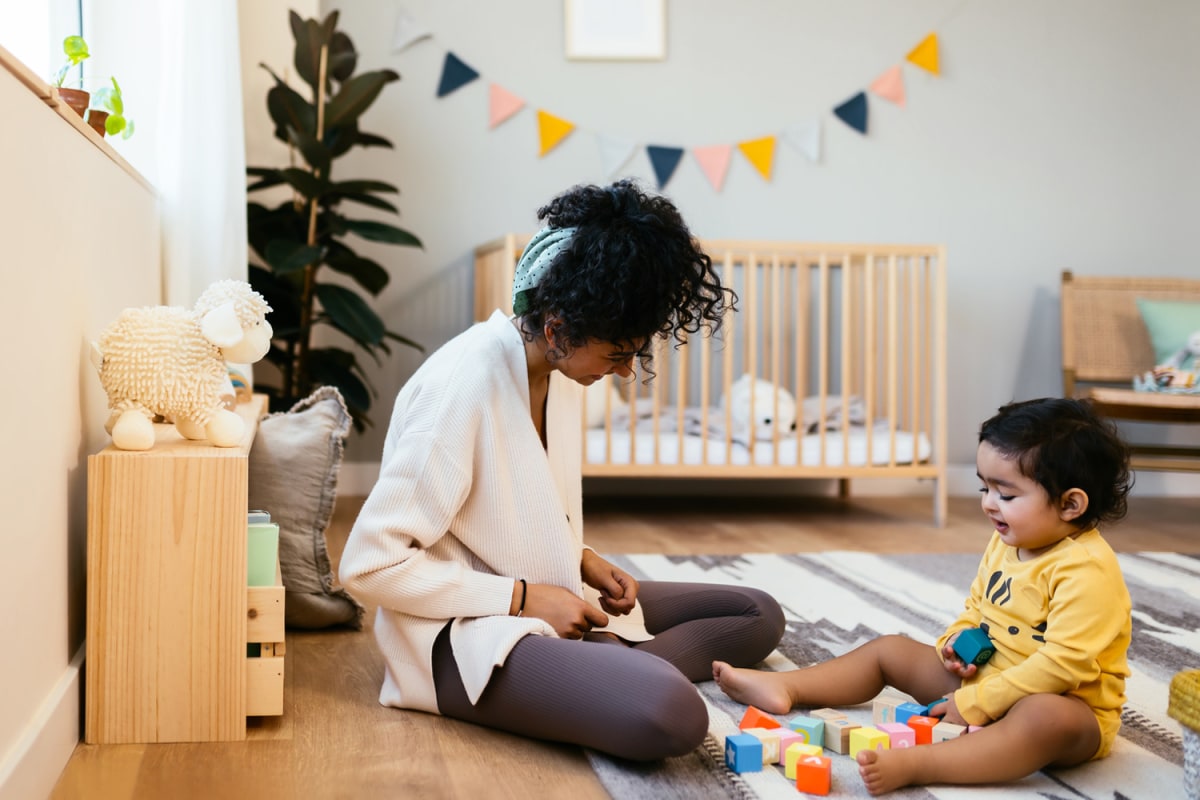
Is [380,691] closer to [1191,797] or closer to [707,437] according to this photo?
[1191,797]

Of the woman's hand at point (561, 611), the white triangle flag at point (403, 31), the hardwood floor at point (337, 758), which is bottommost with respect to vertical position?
the hardwood floor at point (337, 758)

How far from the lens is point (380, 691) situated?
1591 mm

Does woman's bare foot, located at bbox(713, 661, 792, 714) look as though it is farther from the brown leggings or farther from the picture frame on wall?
the picture frame on wall

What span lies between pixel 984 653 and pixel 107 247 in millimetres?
1297

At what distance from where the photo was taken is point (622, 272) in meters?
1.30

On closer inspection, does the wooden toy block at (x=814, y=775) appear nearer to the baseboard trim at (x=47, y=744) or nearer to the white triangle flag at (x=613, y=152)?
the baseboard trim at (x=47, y=744)

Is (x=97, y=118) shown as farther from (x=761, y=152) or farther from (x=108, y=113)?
(x=761, y=152)

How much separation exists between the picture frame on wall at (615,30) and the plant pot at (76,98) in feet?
7.01

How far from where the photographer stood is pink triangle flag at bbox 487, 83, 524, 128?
3678 millimetres

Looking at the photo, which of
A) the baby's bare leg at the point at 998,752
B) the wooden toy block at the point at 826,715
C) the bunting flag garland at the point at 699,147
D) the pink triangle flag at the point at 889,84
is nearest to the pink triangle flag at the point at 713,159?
the bunting flag garland at the point at 699,147

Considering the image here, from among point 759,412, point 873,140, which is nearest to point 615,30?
point 873,140

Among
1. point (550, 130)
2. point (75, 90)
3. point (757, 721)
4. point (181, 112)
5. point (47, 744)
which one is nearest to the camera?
point (47, 744)

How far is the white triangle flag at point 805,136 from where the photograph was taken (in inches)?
151

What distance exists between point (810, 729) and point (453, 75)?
2.78 m
